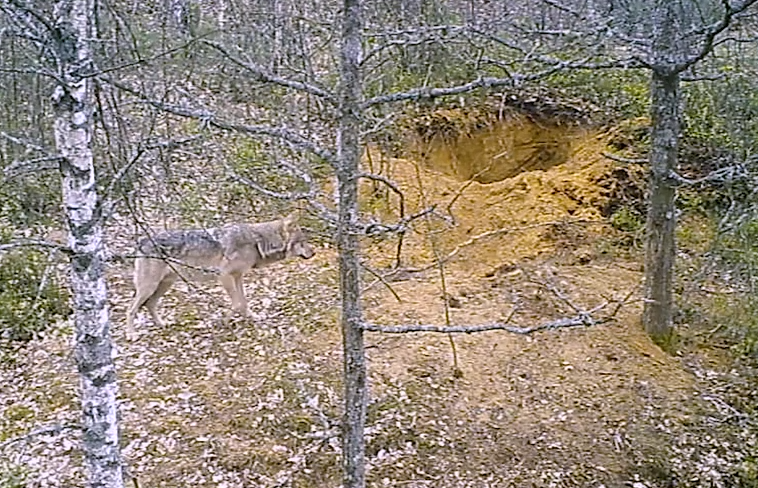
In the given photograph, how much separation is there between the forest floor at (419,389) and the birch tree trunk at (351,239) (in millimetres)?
369

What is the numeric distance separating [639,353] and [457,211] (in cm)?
305

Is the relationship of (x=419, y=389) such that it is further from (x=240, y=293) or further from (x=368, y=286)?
(x=240, y=293)

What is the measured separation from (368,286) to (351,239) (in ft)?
5.13

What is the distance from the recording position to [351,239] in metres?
3.35

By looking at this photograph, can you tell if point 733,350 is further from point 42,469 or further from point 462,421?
point 42,469

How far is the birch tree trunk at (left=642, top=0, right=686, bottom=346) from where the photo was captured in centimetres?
510

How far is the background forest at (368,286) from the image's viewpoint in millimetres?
3322

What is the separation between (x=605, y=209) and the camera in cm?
822

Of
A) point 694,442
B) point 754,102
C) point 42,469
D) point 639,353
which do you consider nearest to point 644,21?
point 639,353

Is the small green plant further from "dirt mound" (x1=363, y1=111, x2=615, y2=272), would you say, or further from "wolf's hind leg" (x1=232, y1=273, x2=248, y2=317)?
"dirt mound" (x1=363, y1=111, x2=615, y2=272)

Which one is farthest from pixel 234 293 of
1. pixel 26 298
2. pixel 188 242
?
pixel 26 298

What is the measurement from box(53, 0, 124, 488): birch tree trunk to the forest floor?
2.55ft

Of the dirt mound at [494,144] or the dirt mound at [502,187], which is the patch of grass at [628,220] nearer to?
the dirt mound at [502,187]

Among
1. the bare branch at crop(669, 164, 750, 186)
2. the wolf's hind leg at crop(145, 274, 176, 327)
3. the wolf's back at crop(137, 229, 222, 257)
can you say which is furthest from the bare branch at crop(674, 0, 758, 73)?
the wolf's hind leg at crop(145, 274, 176, 327)
